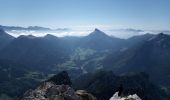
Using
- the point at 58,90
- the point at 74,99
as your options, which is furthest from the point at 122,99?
the point at 58,90

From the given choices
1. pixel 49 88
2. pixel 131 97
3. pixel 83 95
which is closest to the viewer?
pixel 131 97

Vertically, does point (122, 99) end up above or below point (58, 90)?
above

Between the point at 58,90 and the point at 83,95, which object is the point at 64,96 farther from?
the point at 58,90

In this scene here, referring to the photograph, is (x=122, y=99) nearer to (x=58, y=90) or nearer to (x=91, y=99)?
(x=91, y=99)

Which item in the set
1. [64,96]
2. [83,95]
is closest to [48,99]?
[64,96]

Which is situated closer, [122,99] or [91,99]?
[122,99]

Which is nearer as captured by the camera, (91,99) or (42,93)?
(91,99)

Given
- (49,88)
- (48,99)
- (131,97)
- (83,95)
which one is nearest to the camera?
(131,97)

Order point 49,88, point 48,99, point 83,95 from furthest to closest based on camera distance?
1. point 49,88
2. point 83,95
3. point 48,99

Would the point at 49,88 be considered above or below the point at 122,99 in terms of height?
below
